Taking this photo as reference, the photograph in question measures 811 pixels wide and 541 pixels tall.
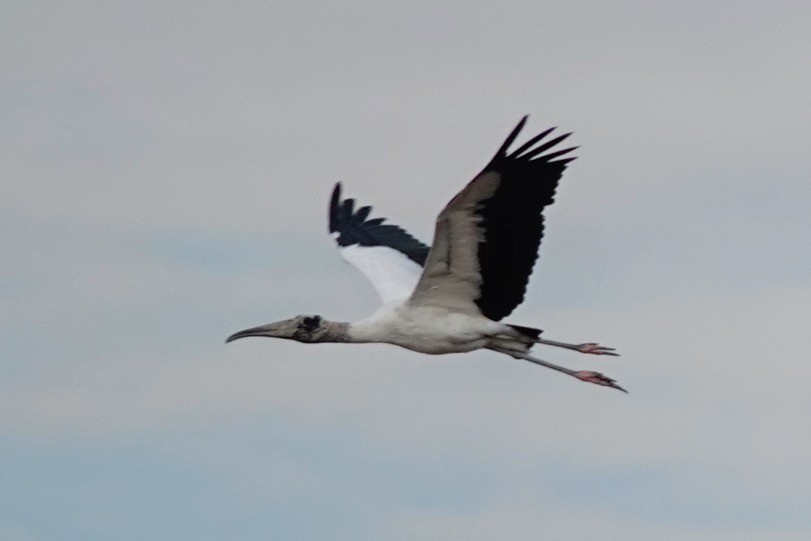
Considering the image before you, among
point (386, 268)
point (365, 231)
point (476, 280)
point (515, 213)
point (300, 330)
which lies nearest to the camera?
point (515, 213)

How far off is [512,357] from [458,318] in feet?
4.06

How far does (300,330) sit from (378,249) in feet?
10.9

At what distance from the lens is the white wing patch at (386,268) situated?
3559 centimetres

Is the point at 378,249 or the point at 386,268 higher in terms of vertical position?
the point at 378,249

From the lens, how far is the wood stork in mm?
31000

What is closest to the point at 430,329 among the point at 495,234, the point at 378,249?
the point at 495,234

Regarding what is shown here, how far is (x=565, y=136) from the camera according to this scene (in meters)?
30.9

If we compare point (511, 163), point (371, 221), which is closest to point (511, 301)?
point (511, 163)

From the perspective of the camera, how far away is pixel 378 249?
1485 inches

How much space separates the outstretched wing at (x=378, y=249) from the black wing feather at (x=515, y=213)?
242cm

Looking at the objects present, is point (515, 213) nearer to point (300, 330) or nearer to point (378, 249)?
point (300, 330)

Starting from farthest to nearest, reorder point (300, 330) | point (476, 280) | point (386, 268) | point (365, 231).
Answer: point (365, 231), point (386, 268), point (300, 330), point (476, 280)

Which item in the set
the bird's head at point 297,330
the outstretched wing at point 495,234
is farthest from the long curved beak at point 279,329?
the outstretched wing at point 495,234

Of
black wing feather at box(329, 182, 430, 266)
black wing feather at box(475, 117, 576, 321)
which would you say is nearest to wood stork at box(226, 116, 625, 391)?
black wing feather at box(475, 117, 576, 321)
